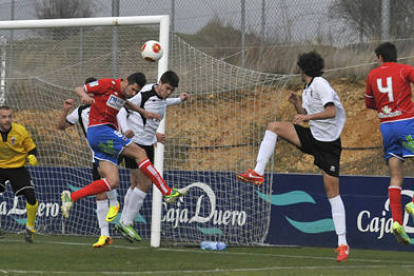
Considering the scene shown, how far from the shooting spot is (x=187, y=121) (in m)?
13.3

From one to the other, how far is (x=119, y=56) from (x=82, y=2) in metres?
4.36

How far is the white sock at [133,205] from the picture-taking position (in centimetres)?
1036

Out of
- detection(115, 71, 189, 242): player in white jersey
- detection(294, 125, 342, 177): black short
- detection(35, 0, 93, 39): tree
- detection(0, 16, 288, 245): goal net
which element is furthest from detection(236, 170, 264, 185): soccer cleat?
detection(35, 0, 93, 39): tree

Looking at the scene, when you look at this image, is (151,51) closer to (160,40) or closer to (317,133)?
(160,40)

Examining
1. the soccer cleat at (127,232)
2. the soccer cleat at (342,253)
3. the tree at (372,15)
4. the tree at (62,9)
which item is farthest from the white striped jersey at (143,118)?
the tree at (62,9)

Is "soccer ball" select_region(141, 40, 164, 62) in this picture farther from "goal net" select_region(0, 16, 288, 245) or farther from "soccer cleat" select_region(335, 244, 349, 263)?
"soccer cleat" select_region(335, 244, 349, 263)

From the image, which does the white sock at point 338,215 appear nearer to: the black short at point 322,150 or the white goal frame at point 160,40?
the black short at point 322,150

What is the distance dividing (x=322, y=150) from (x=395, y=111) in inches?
35.2

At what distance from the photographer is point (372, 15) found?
13797 mm

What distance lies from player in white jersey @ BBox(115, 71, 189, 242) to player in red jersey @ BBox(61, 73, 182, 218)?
438 millimetres

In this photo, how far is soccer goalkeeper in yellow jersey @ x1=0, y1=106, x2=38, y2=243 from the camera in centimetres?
1134

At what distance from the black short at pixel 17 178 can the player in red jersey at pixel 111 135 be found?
1.90 meters

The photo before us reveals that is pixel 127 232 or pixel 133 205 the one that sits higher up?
pixel 133 205

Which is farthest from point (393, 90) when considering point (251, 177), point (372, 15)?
point (372, 15)
